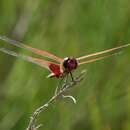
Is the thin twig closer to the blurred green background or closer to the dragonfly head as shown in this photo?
the dragonfly head

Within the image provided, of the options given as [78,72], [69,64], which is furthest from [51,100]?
[78,72]

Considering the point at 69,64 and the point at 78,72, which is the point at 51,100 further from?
the point at 78,72

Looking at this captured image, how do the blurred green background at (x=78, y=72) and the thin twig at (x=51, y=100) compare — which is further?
the blurred green background at (x=78, y=72)

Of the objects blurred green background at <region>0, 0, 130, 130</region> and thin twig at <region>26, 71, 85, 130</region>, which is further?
blurred green background at <region>0, 0, 130, 130</region>

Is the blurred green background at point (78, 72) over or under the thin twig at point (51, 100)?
over

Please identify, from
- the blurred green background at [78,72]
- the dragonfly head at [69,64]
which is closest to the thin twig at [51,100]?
the dragonfly head at [69,64]

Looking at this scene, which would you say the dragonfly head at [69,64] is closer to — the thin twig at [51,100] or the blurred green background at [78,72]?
the thin twig at [51,100]

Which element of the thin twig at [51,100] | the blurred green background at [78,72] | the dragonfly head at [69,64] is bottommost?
the thin twig at [51,100]

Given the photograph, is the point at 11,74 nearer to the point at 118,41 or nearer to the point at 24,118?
the point at 24,118

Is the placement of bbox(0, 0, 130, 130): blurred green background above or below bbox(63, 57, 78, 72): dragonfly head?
above

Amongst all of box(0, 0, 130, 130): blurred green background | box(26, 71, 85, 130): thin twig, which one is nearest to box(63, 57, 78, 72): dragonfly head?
box(26, 71, 85, 130): thin twig
